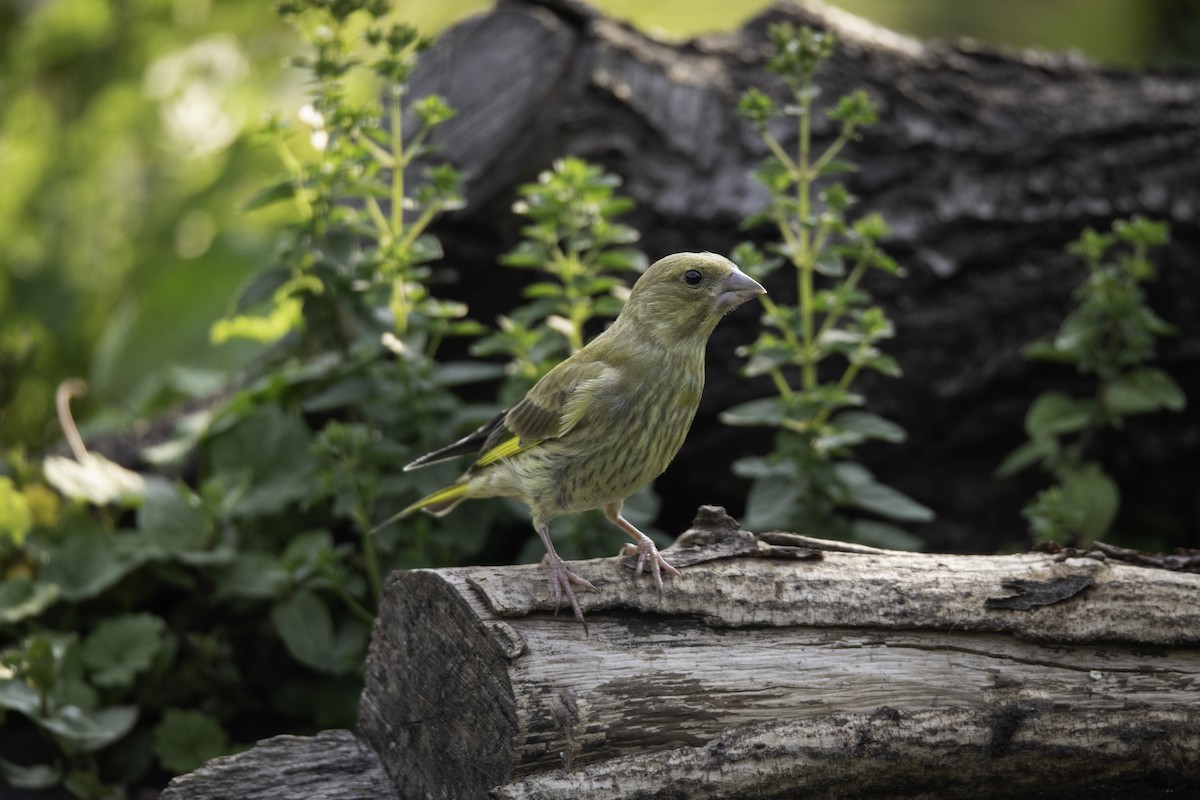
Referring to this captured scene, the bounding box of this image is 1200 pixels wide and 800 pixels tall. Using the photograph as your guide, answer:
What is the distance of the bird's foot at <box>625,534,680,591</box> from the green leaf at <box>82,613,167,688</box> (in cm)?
162

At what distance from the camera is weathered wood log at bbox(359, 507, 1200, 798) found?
7.71ft

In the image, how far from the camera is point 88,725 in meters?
3.27

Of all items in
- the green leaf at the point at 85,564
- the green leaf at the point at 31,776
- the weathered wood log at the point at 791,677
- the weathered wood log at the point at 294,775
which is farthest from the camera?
the green leaf at the point at 85,564

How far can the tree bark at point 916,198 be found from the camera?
437cm

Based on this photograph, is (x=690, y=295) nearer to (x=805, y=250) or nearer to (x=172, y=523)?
(x=805, y=250)

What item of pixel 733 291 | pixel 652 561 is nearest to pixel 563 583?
pixel 652 561

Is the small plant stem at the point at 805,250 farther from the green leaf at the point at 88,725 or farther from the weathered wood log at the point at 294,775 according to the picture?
the green leaf at the point at 88,725

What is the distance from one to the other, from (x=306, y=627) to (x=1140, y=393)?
8.78 ft

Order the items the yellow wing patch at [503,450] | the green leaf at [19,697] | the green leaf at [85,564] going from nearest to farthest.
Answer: the yellow wing patch at [503,450] → the green leaf at [19,697] → the green leaf at [85,564]


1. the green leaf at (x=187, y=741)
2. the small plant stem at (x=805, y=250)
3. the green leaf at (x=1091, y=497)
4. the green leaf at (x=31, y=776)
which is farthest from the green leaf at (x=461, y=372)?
the green leaf at (x=1091, y=497)

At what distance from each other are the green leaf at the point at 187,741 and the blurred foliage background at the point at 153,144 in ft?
7.51

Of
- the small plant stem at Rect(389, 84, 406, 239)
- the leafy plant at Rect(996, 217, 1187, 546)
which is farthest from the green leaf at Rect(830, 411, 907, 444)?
the small plant stem at Rect(389, 84, 406, 239)

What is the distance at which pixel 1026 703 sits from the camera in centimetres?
253

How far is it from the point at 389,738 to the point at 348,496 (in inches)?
38.7
